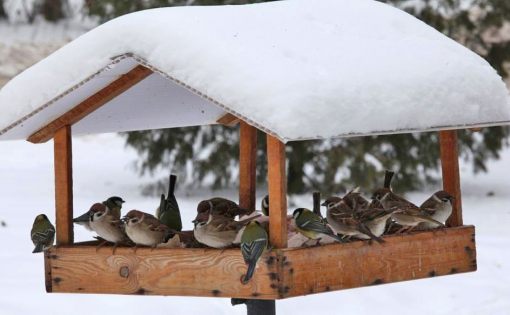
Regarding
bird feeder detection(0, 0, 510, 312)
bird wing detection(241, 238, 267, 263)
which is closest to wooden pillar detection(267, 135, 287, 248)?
bird feeder detection(0, 0, 510, 312)

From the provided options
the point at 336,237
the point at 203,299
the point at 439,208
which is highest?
the point at 439,208

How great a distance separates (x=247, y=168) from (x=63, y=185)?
1.22 meters

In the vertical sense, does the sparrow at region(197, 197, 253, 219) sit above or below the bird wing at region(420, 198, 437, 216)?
above

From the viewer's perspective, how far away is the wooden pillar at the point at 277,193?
14.4 feet

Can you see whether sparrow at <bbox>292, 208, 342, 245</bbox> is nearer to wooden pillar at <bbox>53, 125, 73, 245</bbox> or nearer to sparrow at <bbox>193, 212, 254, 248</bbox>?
sparrow at <bbox>193, 212, 254, 248</bbox>

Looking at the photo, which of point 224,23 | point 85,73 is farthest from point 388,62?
point 85,73

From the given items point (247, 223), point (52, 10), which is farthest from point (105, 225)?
point (52, 10)

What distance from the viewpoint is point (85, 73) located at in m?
4.40

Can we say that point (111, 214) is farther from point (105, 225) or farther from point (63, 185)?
point (63, 185)

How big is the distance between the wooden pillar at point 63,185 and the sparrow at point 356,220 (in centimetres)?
115

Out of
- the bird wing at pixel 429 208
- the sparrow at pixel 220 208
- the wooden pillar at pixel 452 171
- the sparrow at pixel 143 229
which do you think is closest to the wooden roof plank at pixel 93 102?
the sparrow at pixel 143 229

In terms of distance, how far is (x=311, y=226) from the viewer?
180 inches

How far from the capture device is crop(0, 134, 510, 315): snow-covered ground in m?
7.57

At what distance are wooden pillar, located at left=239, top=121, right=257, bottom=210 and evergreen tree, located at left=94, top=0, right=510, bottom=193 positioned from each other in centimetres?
663
